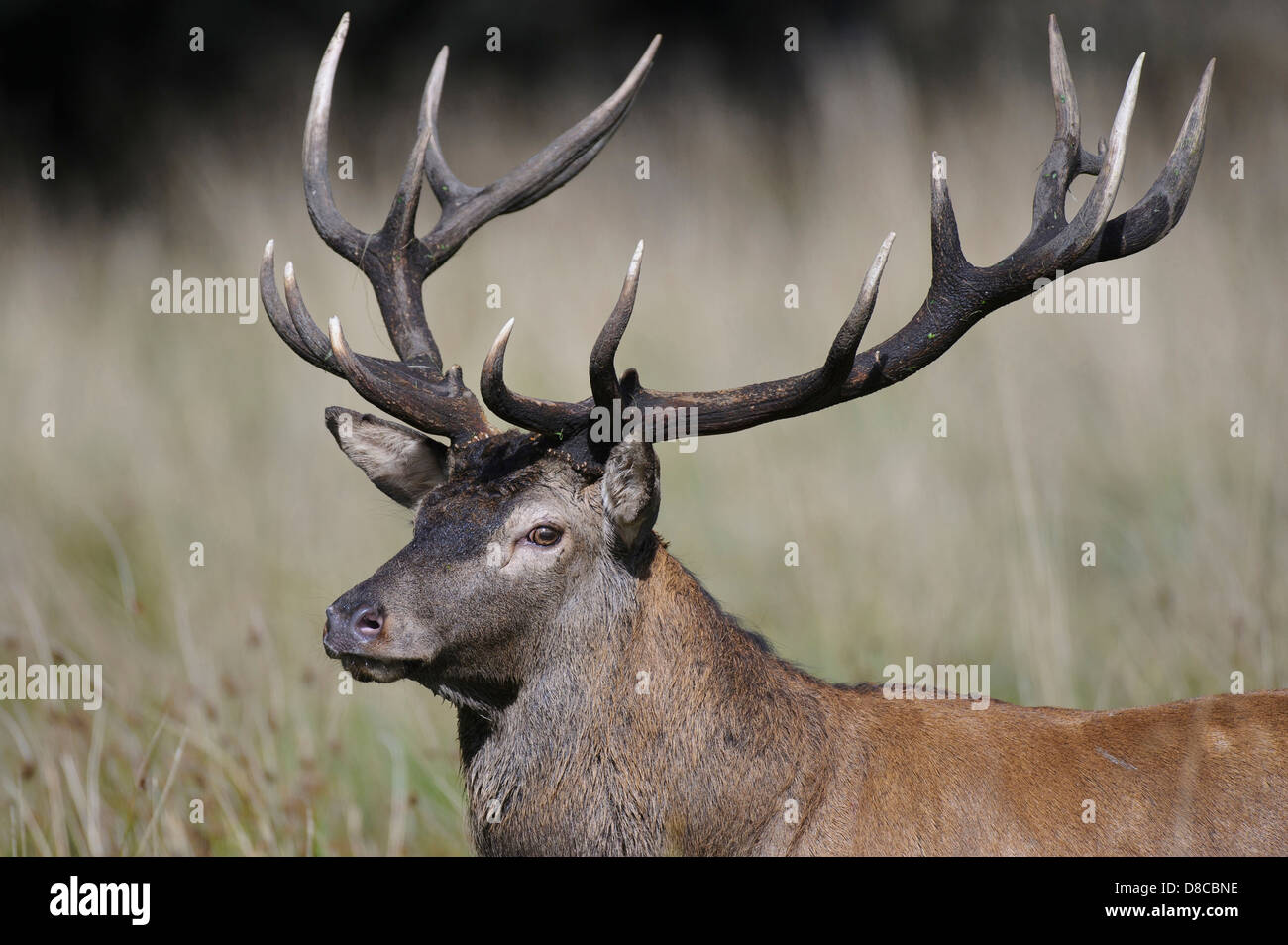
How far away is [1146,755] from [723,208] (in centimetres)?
598

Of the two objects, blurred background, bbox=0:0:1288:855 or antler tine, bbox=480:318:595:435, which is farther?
blurred background, bbox=0:0:1288:855

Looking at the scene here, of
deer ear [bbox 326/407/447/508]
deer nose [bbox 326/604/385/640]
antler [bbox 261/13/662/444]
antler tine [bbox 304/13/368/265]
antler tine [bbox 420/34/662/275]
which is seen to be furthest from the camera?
antler tine [bbox 420/34/662/275]

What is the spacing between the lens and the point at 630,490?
3.22 meters

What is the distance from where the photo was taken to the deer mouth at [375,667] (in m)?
3.00

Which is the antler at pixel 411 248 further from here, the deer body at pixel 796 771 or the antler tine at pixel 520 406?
the deer body at pixel 796 771

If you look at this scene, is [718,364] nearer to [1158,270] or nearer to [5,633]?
[1158,270]

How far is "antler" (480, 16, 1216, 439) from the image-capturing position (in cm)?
320

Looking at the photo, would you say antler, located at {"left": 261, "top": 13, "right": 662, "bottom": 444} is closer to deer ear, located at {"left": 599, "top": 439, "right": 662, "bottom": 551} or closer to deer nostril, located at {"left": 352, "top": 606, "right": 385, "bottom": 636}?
deer ear, located at {"left": 599, "top": 439, "right": 662, "bottom": 551}

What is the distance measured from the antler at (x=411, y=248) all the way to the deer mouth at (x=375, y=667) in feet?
2.22

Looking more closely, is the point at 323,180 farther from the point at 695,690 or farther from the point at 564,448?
the point at 695,690

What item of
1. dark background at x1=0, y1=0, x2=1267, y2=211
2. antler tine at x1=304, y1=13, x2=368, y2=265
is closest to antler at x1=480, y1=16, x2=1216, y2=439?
antler tine at x1=304, y1=13, x2=368, y2=265

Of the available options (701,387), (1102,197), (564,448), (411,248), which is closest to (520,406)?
(564,448)

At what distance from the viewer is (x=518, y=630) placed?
3188 mm

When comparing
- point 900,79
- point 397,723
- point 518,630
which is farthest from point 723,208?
point 518,630
